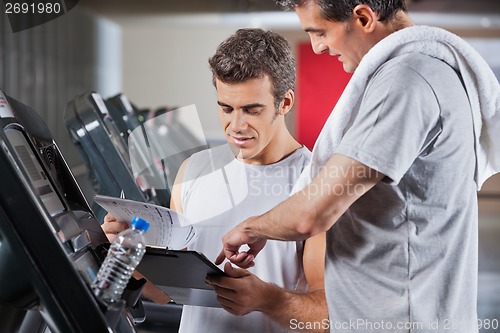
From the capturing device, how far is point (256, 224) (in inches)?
47.4

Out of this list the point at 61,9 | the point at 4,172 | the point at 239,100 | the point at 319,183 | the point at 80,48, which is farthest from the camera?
the point at 80,48

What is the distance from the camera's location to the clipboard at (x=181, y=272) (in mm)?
1175

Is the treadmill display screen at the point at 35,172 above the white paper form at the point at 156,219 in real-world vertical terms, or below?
above

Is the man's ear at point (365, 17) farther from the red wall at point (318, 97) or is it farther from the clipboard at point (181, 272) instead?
the clipboard at point (181, 272)

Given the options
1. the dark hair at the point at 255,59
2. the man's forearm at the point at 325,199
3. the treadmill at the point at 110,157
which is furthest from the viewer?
the treadmill at the point at 110,157

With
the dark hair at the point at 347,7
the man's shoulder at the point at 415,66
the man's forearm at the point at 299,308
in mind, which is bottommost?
the man's forearm at the point at 299,308

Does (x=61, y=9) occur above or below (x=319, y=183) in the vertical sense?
above

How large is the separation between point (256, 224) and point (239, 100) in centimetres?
39

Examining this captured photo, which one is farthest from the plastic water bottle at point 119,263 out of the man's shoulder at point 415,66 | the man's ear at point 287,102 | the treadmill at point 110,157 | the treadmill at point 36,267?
the treadmill at point 110,157

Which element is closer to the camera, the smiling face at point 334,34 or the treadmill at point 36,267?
the treadmill at point 36,267

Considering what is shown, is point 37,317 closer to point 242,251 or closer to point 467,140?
point 242,251

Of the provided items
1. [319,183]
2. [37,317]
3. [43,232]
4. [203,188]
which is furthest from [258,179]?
[43,232]

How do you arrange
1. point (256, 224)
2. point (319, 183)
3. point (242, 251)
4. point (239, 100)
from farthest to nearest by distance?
point (239, 100), point (242, 251), point (256, 224), point (319, 183)

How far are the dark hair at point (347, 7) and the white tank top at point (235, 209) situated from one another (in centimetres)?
39
